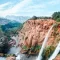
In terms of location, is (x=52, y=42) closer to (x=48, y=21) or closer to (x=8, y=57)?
(x=48, y=21)

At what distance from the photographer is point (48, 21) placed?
711 centimetres

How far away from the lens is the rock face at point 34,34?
23.3 feet

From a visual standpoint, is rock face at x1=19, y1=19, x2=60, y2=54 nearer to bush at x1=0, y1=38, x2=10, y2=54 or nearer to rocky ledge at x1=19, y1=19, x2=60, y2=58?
rocky ledge at x1=19, y1=19, x2=60, y2=58

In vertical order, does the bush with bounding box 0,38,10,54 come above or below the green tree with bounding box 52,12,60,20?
below

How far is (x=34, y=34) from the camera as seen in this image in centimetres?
717

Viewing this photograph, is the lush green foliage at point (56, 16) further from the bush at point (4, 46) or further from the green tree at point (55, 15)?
the bush at point (4, 46)

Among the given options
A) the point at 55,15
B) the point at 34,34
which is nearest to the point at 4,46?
the point at 34,34

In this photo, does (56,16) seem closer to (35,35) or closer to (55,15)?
(55,15)

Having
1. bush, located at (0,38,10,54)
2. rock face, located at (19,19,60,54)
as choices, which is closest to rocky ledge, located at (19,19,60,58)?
rock face, located at (19,19,60,54)

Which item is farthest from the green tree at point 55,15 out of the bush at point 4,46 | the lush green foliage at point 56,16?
the bush at point 4,46

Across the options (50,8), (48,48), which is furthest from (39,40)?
(50,8)

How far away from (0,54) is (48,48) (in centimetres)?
110

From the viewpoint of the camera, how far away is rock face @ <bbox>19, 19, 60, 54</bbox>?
7.10 metres

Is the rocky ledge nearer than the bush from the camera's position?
Yes
